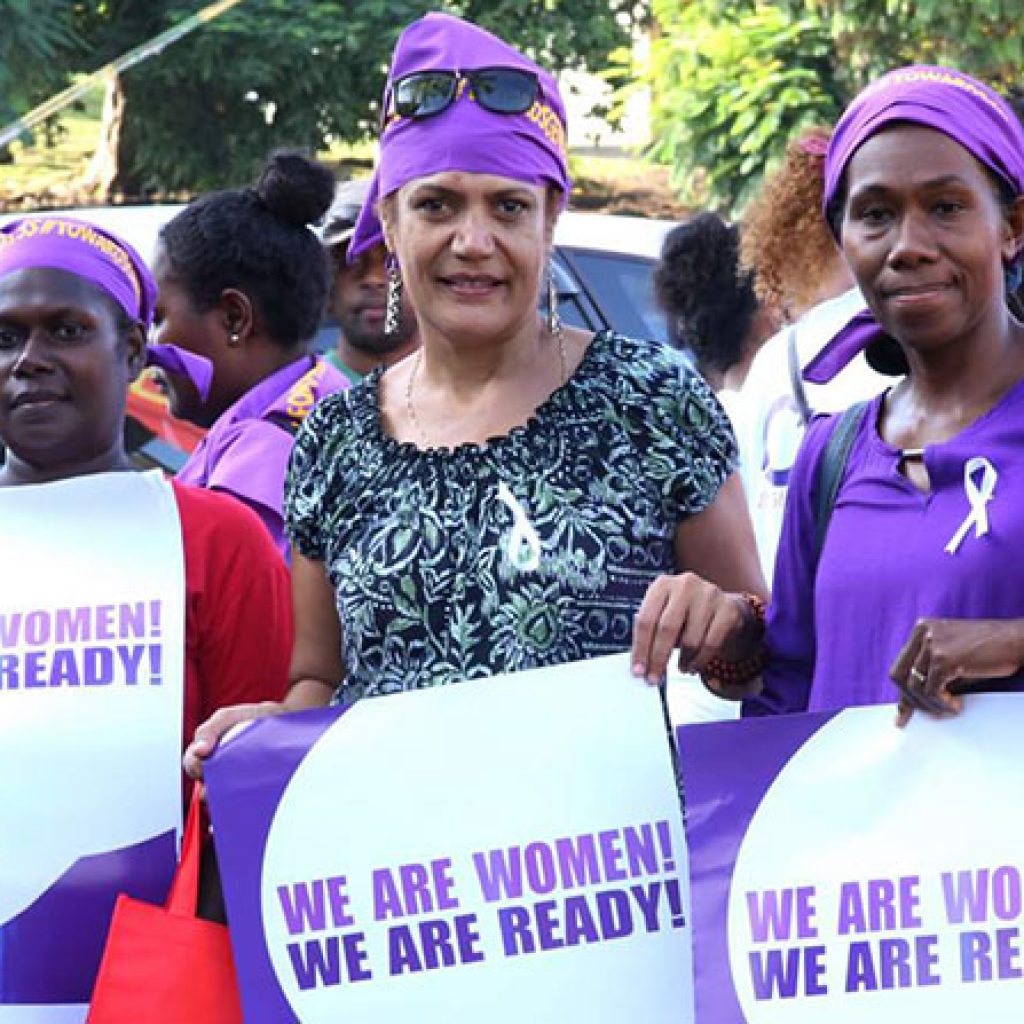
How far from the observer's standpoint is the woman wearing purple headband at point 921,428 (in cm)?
268

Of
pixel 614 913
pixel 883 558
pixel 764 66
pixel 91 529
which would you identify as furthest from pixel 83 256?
pixel 764 66

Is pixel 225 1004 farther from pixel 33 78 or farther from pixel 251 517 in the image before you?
pixel 33 78

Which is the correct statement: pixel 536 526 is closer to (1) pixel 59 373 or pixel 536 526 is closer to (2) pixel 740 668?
(2) pixel 740 668

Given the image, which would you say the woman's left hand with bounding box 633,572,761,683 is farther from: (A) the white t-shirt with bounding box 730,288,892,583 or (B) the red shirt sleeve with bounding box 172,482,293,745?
(A) the white t-shirt with bounding box 730,288,892,583

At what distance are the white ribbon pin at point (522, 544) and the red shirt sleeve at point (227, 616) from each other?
58cm

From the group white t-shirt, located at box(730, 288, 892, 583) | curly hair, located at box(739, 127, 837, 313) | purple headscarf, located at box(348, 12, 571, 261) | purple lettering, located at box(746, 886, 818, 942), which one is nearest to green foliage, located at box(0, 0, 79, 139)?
curly hair, located at box(739, 127, 837, 313)

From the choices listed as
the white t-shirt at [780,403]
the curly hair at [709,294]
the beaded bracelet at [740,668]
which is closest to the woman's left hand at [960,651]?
the beaded bracelet at [740,668]

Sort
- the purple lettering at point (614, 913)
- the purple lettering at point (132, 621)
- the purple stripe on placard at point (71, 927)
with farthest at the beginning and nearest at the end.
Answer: the purple lettering at point (132, 621) < the purple stripe on placard at point (71, 927) < the purple lettering at point (614, 913)

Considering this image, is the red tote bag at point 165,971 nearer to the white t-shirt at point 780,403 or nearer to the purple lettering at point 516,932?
the purple lettering at point 516,932

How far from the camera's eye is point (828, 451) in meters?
2.94

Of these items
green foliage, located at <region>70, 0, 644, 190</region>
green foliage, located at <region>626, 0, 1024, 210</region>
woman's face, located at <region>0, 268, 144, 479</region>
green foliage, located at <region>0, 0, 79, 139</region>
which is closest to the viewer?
woman's face, located at <region>0, 268, 144, 479</region>

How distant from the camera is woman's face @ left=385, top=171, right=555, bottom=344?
10.2ft

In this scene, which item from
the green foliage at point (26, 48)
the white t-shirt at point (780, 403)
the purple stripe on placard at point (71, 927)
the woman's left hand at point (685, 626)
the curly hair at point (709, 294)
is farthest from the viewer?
the green foliage at point (26, 48)

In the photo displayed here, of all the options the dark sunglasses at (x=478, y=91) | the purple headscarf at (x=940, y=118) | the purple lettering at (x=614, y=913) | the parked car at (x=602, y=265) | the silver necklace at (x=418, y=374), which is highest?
the parked car at (x=602, y=265)
